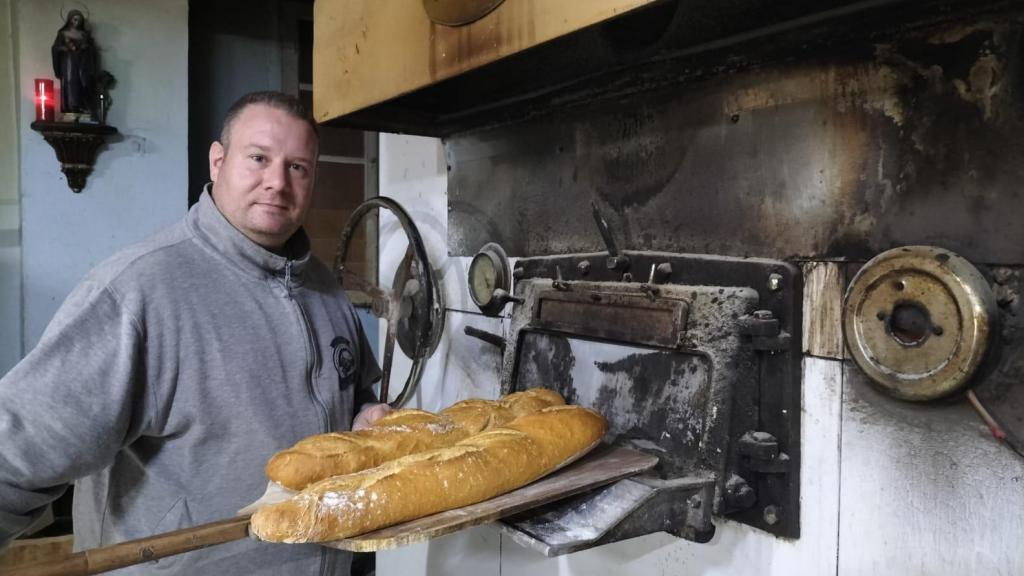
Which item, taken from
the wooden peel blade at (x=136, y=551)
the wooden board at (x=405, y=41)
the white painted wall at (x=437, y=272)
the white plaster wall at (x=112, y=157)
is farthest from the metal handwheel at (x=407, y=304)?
the white plaster wall at (x=112, y=157)

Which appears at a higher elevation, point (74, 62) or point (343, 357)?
point (74, 62)

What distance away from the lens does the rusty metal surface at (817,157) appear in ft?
3.31

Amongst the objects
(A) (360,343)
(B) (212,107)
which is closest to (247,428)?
(A) (360,343)

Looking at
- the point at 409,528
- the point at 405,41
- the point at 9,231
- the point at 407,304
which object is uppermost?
the point at 405,41

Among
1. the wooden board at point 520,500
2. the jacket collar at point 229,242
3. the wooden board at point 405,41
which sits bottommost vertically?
the wooden board at point 520,500

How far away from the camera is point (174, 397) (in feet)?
4.44

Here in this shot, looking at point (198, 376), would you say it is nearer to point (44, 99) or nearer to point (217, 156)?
point (217, 156)

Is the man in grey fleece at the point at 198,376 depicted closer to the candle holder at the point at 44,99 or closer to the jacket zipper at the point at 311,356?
the jacket zipper at the point at 311,356

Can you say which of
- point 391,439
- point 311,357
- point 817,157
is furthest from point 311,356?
point 817,157

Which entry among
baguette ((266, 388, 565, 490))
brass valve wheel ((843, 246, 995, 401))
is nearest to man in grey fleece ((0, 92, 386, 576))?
baguette ((266, 388, 565, 490))

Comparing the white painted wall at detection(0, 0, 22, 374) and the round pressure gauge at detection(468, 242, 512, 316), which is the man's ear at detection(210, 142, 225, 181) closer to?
the round pressure gauge at detection(468, 242, 512, 316)

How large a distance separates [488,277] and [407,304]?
529 millimetres

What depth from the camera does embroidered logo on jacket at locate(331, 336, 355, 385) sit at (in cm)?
167

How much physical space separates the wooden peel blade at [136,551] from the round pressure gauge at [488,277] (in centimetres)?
112
